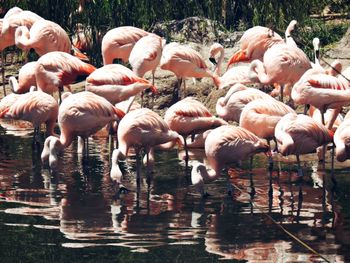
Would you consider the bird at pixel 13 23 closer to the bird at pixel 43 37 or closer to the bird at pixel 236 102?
the bird at pixel 43 37

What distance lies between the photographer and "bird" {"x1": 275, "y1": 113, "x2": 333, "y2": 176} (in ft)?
28.9

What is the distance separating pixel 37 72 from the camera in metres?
11.3

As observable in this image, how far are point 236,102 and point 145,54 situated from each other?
5.66 ft

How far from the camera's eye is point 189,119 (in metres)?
9.71

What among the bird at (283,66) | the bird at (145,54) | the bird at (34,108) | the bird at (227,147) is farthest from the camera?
the bird at (145,54)

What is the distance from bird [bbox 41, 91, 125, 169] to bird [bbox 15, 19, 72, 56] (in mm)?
2780

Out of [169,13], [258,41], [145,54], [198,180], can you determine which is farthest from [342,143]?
[169,13]

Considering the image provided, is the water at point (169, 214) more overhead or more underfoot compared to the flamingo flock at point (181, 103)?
more underfoot

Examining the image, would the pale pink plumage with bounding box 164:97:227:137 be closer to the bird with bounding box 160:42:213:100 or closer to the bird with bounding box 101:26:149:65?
the bird with bounding box 160:42:213:100

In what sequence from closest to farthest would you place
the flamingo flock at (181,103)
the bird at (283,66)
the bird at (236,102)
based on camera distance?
1. the flamingo flock at (181,103)
2. the bird at (236,102)
3. the bird at (283,66)

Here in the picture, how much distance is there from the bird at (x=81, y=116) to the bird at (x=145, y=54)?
5.66 ft

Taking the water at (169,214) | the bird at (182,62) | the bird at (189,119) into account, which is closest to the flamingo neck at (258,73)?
the bird at (182,62)

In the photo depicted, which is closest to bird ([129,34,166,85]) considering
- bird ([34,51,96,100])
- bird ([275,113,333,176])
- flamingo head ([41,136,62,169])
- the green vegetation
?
bird ([34,51,96,100])

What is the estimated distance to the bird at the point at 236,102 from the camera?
10109 mm
